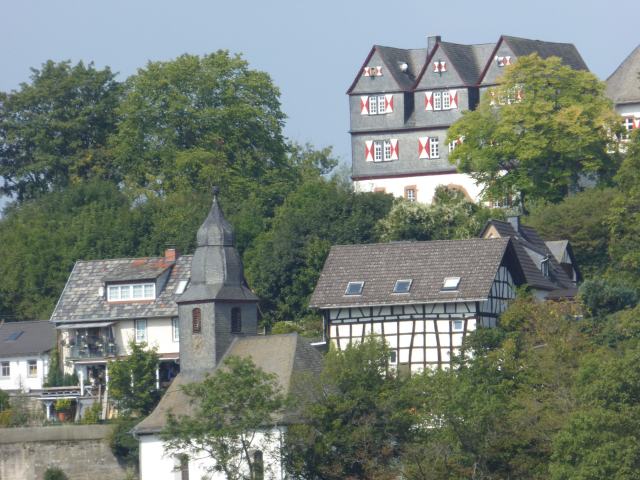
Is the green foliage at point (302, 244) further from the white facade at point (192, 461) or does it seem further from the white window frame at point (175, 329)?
the white facade at point (192, 461)

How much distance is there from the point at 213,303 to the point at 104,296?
34.2 feet

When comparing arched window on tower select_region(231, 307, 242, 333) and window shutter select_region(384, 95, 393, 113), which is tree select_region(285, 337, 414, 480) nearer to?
arched window on tower select_region(231, 307, 242, 333)

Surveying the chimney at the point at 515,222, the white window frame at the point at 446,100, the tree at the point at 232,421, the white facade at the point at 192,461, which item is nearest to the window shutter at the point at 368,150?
the white window frame at the point at 446,100

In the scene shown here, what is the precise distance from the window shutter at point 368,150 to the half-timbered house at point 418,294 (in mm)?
24212

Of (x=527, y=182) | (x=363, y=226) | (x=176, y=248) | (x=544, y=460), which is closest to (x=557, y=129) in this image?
(x=527, y=182)

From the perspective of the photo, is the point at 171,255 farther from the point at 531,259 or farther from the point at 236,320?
the point at 531,259

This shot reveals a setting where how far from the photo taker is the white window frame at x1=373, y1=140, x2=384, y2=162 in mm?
94562

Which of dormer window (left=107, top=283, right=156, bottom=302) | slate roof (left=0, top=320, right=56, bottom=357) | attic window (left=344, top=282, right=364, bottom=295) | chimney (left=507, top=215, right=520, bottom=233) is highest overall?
chimney (left=507, top=215, right=520, bottom=233)

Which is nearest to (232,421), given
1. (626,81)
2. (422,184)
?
(422,184)

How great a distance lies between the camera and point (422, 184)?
306 feet

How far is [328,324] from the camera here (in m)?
69.3

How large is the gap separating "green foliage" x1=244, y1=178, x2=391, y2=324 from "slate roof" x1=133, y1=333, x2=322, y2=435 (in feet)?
30.9

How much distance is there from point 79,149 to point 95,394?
22.6 metres

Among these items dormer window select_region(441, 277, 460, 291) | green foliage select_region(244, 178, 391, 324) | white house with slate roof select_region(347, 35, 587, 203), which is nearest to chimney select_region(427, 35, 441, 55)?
white house with slate roof select_region(347, 35, 587, 203)
